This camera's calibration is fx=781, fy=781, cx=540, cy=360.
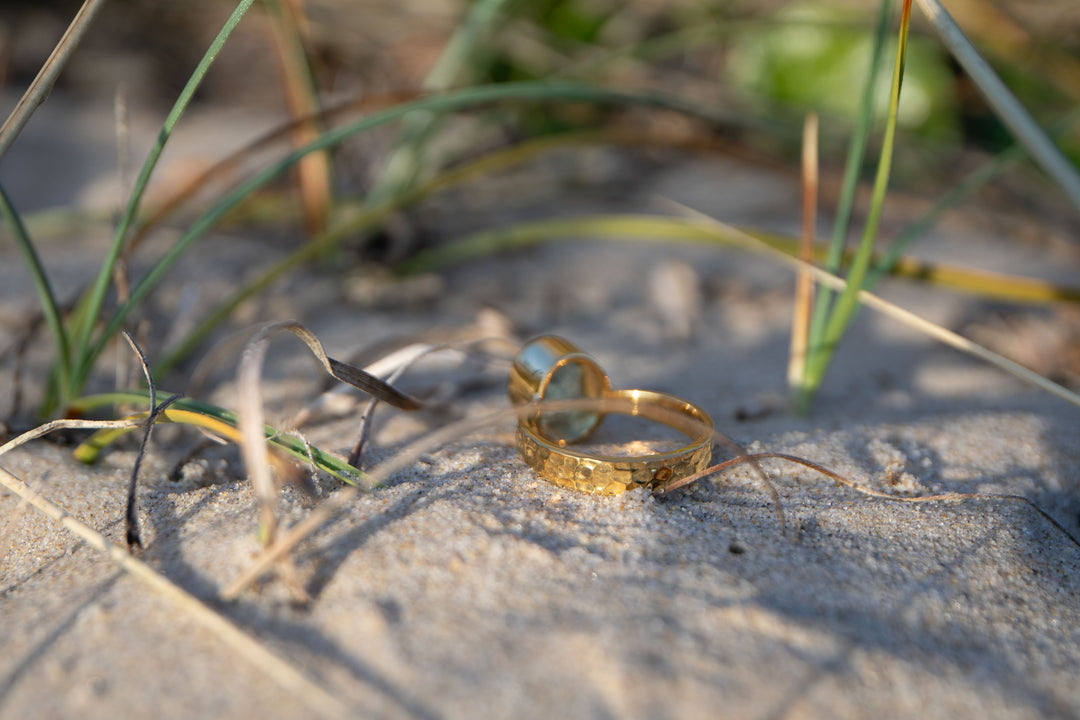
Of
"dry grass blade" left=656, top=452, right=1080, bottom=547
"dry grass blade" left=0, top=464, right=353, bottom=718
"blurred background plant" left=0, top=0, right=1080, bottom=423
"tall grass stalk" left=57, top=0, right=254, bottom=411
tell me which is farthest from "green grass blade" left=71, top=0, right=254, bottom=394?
"dry grass blade" left=656, top=452, right=1080, bottom=547

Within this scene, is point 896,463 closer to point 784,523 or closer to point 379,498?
point 784,523

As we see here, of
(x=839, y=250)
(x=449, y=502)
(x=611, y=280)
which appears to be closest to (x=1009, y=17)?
(x=611, y=280)

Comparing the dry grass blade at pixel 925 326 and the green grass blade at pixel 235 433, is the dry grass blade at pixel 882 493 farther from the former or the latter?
the green grass blade at pixel 235 433

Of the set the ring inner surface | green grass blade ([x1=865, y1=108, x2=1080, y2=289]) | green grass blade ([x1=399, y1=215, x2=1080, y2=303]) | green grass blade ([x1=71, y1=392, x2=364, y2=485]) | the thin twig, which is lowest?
the ring inner surface

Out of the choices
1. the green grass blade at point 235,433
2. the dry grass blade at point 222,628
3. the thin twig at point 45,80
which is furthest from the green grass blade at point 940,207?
the thin twig at point 45,80

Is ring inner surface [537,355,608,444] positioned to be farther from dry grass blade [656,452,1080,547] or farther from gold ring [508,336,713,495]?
dry grass blade [656,452,1080,547]

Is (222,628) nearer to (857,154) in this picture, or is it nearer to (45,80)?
(45,80)

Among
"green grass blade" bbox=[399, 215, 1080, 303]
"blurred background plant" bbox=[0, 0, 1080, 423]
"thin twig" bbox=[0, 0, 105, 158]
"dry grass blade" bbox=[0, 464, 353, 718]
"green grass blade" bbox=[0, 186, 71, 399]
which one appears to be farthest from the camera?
"blurred background plant" bbox=[0, 0, 1080, 423]
